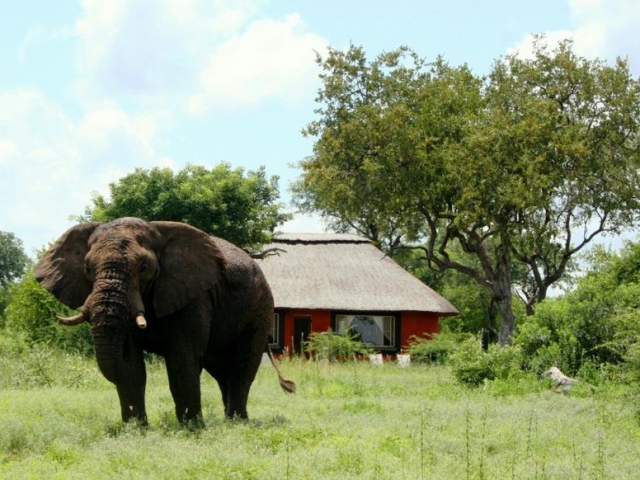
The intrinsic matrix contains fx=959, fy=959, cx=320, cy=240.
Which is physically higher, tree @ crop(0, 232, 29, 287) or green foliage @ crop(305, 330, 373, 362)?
tree @ crop(0, 232, 29, 287)

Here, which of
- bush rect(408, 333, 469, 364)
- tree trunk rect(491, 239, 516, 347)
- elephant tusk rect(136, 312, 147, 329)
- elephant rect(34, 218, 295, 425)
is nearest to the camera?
elephant tusk rect(136, 312, 147, 329)

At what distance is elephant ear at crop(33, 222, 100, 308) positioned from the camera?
1123 cm

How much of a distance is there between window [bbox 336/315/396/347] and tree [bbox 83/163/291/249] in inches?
254

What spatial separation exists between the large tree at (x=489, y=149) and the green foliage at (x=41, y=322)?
12.2m

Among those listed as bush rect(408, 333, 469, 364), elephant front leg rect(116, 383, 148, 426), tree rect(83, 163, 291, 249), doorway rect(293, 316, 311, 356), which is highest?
tree rect(83, 163, 291, 249)

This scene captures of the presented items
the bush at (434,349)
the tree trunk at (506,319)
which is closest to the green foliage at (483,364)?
the bush at (434,349)

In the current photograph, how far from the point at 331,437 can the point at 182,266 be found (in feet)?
8.80

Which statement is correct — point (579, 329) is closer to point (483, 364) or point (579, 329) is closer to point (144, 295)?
point (483, 364)

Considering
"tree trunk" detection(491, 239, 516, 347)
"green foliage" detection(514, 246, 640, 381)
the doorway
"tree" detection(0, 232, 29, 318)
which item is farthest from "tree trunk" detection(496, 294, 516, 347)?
"tree" detection(0, 232, 29, 318)

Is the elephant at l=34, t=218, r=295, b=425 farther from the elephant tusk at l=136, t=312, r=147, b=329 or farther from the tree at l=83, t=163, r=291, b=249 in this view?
the tree at l=83, t=163, r=291, b=249

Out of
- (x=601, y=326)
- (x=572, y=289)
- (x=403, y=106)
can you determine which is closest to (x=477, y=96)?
(x=403, y=106)

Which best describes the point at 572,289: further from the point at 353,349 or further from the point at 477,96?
the point at 477,96

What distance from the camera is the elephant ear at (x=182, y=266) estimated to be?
1122 cm

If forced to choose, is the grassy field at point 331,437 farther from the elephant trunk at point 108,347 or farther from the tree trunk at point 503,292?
the tree trunk at point 503,292
